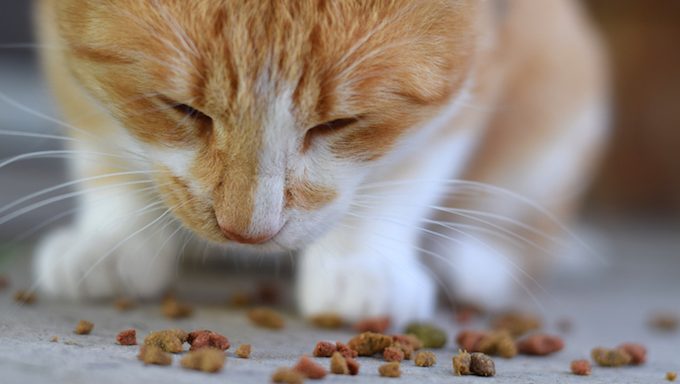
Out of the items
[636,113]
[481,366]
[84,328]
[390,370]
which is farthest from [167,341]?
[636,113]

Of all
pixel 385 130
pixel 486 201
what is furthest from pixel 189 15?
pixel 486 201

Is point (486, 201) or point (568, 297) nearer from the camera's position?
point (486, 201)

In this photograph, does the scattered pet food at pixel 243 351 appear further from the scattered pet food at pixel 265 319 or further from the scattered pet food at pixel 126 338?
the scattered pet food at pixel 265 319

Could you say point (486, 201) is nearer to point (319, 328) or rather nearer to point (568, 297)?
point (568, 297)

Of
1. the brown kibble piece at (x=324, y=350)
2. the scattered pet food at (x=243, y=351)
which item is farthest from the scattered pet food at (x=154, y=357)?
the brown kibble piece at (x=324, y=350)

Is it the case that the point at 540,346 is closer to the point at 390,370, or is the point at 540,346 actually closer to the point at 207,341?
the point at 390,370
